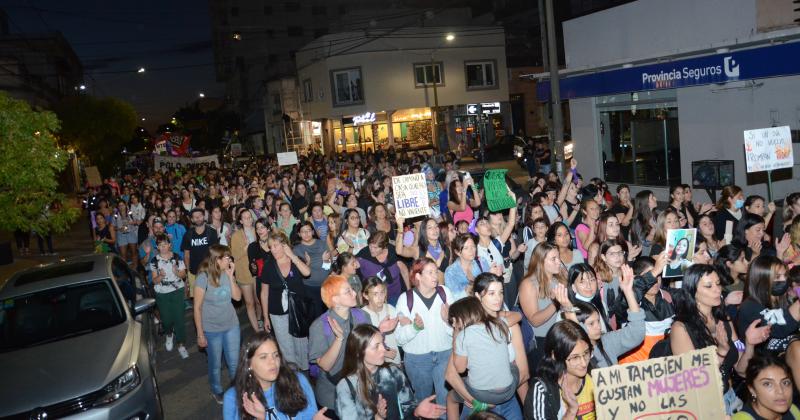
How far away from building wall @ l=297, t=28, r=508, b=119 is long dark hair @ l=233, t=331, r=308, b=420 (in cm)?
3724

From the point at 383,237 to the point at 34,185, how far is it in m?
7.19

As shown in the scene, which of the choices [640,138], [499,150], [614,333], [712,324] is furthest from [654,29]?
[499,150]

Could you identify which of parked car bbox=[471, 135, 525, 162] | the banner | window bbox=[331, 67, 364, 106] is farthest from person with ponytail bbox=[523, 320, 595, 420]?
window bbox=[331, 67, 364, 106]

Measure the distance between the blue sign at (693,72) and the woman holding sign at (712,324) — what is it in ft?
35.1

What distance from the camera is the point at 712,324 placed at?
16.9 ft

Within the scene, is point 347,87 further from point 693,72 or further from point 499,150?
point 693,72

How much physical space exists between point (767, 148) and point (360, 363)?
8.19 metres

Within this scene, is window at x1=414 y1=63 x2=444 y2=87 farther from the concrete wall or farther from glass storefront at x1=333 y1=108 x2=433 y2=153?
the concrete wall

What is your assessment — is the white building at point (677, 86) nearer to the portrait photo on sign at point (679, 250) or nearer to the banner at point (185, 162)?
the portrait photo on sign at point (679, 250)

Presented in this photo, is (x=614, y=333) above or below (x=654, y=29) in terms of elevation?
below

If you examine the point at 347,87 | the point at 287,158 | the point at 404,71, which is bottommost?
the point at 287,158

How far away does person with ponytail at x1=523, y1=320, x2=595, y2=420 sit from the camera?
4.28 metres

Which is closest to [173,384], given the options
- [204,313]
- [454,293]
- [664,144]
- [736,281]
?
[204,313]

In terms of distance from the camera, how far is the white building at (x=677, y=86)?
1503 centimetres
